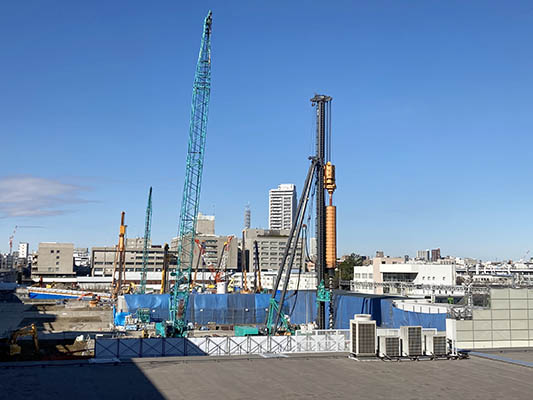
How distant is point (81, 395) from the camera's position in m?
23.6

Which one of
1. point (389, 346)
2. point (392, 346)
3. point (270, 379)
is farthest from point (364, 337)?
point (270, 379)

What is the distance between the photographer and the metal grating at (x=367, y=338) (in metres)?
33.9

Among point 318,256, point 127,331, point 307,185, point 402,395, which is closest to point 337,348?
point 402,395

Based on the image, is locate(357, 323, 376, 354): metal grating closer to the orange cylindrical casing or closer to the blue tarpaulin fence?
the orange cylindrical casing

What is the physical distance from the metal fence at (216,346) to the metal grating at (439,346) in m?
6.07

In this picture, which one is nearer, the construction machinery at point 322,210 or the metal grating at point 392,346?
the metal grating at point 392,346

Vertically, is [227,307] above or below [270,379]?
below

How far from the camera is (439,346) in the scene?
34344 mm

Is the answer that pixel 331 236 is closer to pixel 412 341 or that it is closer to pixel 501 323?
pixel 501 323

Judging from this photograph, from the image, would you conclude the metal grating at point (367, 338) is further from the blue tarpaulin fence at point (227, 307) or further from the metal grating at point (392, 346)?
the blue tarpaulin fence at point (227, 307)

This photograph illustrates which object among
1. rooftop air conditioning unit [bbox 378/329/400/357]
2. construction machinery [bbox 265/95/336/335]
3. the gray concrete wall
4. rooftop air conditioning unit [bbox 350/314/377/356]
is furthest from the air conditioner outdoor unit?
construction machinery [bbox 265/95/336/335]

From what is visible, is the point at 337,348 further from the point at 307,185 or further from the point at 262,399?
the point at 307,185

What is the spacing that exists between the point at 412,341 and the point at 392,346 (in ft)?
4.27

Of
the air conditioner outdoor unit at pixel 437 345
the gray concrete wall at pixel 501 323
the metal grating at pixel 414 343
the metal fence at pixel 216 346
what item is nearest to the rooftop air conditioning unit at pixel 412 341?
the metal grating at pixel 414 343
